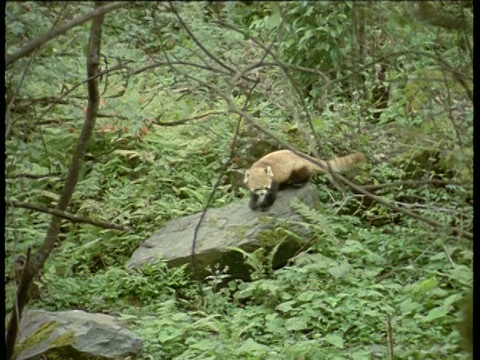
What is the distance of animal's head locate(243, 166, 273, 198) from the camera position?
192 inches

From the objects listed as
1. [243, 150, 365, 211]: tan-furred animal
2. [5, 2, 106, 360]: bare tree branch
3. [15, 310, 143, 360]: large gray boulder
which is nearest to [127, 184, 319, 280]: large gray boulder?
[243, 150, 365, 211]: tan-furred animal

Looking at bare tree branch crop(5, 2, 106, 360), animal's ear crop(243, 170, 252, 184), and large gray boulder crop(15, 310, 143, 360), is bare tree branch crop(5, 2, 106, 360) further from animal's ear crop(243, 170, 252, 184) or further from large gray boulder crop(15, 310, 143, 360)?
animal's ear crop(243, 170, 252, 184)

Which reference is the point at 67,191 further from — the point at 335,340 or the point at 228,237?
the point at 228,237

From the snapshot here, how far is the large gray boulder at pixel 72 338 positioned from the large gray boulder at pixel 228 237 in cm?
92

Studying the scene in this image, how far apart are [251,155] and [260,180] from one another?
0.50m

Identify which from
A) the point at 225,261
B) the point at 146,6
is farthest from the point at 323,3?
the point at 225,261

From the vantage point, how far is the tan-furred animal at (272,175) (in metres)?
4.87

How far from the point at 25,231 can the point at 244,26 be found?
1.15m

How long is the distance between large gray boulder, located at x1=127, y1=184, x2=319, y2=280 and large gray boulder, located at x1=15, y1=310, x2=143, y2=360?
3.01ft

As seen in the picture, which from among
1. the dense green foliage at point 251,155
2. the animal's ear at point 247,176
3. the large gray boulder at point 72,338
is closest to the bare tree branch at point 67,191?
the dense green foliage at point 251,155

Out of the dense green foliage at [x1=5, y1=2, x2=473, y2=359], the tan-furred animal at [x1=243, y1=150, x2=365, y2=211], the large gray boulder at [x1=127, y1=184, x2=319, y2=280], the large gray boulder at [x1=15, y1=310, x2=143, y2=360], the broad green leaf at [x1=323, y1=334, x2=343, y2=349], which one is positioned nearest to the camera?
the dense green foliage at [x1=5, y1=2, x2=473, y2=359]

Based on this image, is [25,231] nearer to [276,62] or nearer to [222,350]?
[222,350]

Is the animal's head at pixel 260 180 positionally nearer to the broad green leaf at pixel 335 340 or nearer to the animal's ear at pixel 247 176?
the animal's ear at pixel 247 176

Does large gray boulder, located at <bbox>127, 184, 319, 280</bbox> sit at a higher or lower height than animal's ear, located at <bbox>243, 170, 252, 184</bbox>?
lower
